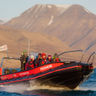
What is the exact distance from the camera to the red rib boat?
21.5m

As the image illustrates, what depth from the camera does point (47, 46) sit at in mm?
193125

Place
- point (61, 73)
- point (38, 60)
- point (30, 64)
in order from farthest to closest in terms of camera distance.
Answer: point (30, 64)
point (38, 60)
point (61, 73)

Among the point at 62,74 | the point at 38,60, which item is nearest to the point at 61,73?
the point at 62,74

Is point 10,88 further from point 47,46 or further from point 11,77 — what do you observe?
point 47,46

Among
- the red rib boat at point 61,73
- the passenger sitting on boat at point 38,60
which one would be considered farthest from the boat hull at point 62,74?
the passenger sitting on boat at point 38,60

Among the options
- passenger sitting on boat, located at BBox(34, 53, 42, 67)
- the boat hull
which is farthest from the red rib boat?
passenger sitting on boat, located at BBox(34, 53, 42, 67)

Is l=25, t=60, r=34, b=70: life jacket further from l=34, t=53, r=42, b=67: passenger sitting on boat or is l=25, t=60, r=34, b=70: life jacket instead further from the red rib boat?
the red rib boat

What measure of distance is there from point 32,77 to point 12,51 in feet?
447

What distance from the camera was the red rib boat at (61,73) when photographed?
21.5 metres

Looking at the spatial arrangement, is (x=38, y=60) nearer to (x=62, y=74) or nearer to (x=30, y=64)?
(x=30, y=64)

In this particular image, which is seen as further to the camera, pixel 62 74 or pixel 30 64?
pixel 30 64

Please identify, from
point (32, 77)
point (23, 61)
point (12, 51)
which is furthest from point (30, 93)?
point (12, 51)

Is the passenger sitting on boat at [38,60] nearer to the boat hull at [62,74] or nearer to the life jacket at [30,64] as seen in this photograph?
the life jacket at [30,64]

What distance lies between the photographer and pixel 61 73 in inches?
853
